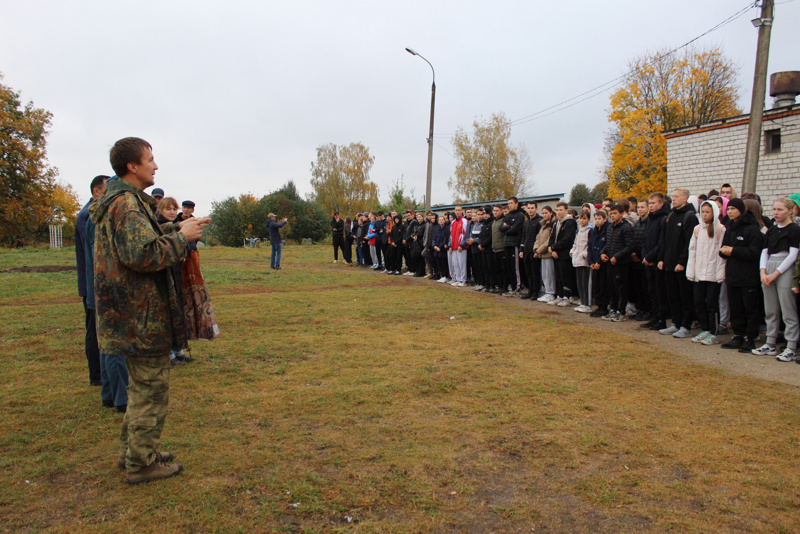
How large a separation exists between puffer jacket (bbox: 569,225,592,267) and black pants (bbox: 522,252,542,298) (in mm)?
1467

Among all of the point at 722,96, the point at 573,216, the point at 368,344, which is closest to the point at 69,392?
the point at 368,344

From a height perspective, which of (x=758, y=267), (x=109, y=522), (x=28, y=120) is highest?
(x=28, y=120)

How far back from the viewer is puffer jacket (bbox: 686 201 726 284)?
739cm

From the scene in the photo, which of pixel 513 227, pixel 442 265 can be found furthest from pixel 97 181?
pixel 442 265

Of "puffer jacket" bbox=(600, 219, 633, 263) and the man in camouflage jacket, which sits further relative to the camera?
"puffer jacket" bbox=(600, 219, 633, 263)

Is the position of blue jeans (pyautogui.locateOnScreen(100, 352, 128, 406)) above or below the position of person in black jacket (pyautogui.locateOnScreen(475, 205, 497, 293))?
below

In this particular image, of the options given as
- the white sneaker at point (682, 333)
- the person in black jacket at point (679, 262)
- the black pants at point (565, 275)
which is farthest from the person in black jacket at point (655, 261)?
the black pants at point (565, 275)

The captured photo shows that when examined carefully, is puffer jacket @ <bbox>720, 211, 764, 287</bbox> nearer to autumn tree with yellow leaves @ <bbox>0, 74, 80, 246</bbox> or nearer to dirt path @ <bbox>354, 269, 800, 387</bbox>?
dirt path @ <bbox>354, 269, 800, 387</bbox>

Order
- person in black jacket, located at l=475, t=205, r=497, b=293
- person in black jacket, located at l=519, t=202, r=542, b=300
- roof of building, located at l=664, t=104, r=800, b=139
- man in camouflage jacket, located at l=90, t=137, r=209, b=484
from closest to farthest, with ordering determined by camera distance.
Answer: man in camouflage jacket, located at l=90, t=137, r=209, b=484
person in black jacket, located at l=519, t=202, r=542, b=300
person in black jacket, located at l=475, t=205, r=497, b=293
roof of building, located at l=664, t=104, r=800, b=139

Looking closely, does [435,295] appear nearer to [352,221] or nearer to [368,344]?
[368,344]

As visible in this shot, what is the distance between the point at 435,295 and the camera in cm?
1262

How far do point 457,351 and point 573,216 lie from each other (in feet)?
17.9

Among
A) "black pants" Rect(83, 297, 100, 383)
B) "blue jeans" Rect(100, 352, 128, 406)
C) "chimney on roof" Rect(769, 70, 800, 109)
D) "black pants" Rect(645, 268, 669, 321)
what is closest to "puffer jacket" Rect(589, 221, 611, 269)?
"black pants" Rect(645, 268, 669, 321)

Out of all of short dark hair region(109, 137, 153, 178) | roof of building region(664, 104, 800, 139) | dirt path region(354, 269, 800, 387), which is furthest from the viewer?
roof of building region(664, 104, 800, 139)
